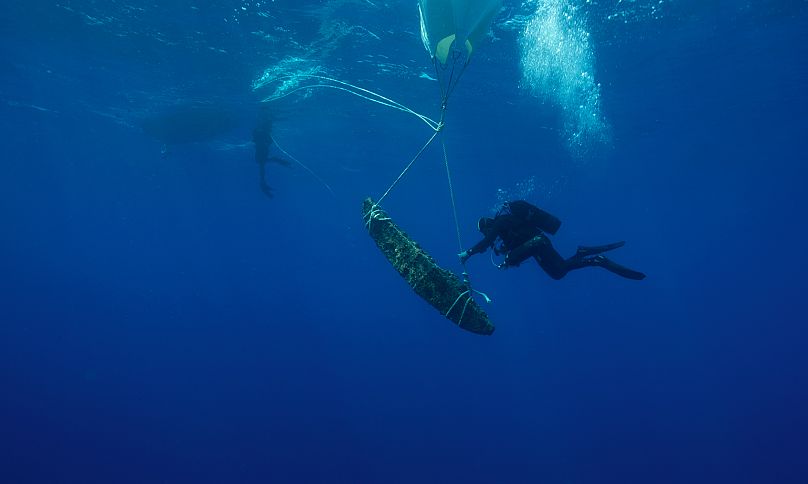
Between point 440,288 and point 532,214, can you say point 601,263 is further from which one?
point 440,288

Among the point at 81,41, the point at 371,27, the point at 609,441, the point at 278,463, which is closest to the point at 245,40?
the point at 371,27

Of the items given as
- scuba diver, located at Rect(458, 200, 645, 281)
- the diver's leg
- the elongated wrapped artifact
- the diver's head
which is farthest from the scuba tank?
the elongated wrapped artifact

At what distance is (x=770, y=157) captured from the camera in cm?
3562

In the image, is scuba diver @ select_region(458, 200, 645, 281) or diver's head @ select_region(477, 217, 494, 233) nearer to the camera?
scuba diver @ select_region(458, 200, 645, 281)

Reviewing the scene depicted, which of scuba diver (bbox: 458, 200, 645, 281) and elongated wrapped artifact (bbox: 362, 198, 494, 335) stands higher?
scuba diver (bbox: 458, 200, 645, 281)

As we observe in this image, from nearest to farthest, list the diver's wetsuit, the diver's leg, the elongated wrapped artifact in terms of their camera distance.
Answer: the elongated wrapped artifact → the diver's wetsuit → the diver's leg

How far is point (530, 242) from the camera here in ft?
21.3

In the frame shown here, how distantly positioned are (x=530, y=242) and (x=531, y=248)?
9 centimetres

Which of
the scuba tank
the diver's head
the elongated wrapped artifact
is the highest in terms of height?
the scuba tank

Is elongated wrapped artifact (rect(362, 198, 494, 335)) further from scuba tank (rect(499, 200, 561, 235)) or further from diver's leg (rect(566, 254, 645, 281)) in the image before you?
diver's leg (rect(566, 254, 645, 281))

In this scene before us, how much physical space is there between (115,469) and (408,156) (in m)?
26.0

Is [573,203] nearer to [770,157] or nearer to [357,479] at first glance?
[770,157]

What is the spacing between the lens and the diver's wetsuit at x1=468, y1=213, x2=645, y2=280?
652 centimetres

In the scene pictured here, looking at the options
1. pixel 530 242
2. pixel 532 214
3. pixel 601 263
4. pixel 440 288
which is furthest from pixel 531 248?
pixel 440 288
